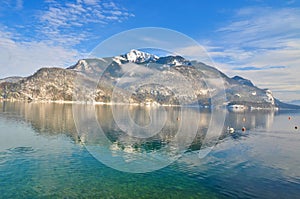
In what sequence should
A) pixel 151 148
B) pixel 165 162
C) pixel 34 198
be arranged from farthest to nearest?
pixel 151 148 < pixel 165 162 < pixel 34 198

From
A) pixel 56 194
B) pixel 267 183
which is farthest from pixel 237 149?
pixel 56 194

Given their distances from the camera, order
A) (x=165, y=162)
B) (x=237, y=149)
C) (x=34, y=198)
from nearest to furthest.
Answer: (x=34, y=198), (x=165, y=162), (x=237, y=149)

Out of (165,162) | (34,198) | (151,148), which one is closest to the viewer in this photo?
(34,198)

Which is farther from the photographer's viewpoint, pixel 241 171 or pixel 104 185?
pixel 241 171

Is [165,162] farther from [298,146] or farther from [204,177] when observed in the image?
[298,146]

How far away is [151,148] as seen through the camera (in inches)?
2635

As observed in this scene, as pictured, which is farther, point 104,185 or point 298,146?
point 298,146

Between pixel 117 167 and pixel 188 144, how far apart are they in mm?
32551

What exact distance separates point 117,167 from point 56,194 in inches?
646

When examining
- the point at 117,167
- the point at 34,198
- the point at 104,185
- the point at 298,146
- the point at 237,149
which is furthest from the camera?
the point at 298,146

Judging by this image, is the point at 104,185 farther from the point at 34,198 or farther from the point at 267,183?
the point at 267,183

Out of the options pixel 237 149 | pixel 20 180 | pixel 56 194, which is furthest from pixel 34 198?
pixel 237 149

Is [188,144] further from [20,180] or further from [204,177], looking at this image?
[20,180]

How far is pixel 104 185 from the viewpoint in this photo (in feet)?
123
